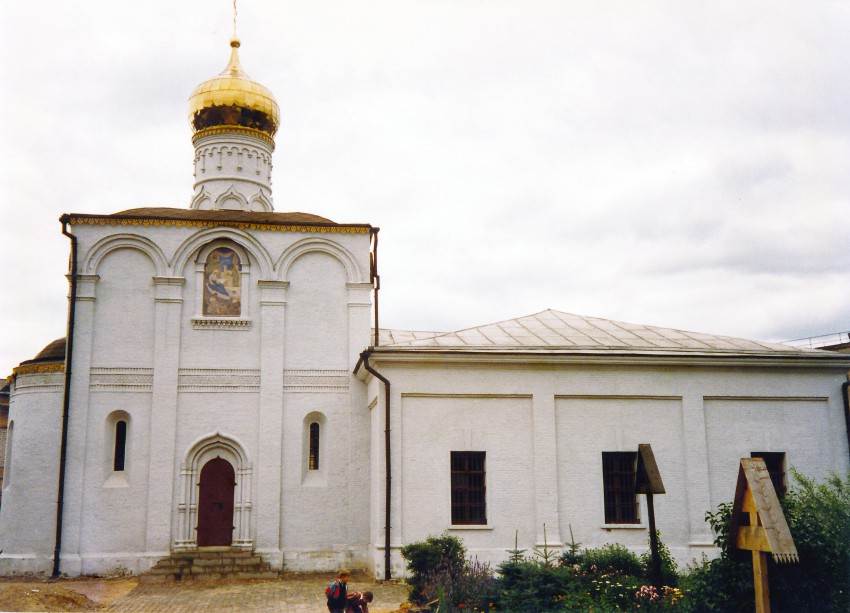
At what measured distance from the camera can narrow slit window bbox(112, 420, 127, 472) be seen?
16531 mm

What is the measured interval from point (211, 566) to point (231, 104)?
1169 centimetres

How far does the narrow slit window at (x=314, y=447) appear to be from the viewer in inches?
670

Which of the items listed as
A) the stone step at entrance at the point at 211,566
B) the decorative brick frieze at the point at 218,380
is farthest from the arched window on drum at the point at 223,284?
the stone step at entrance at the point at 211,566

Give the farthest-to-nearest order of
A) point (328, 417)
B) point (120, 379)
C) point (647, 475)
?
1. point (328, 417)
2. point (120, 379)
3. point (647, 475)

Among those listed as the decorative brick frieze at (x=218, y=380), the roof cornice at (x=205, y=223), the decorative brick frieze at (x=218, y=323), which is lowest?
the decorative brick frieze at (x=218, y=380)

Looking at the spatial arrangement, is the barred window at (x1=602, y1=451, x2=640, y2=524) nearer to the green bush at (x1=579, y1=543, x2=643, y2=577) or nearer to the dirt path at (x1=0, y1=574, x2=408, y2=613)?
the green bush at (x1=579, y1=543, x2=643, y2=577)

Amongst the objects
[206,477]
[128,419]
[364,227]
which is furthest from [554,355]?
[128,419]

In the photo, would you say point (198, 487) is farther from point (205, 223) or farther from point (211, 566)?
point (205, 223)

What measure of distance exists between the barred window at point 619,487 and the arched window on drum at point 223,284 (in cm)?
877

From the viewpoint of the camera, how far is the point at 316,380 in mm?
17141

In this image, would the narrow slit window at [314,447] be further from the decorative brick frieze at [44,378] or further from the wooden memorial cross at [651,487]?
the wooden memorial cross at [651,487]

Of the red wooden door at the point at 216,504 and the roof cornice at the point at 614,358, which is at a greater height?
the roof cornice at the point at 614,358

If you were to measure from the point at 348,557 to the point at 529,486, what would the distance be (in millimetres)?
4256

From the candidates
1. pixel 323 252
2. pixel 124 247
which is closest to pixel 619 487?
pixel 323 252
